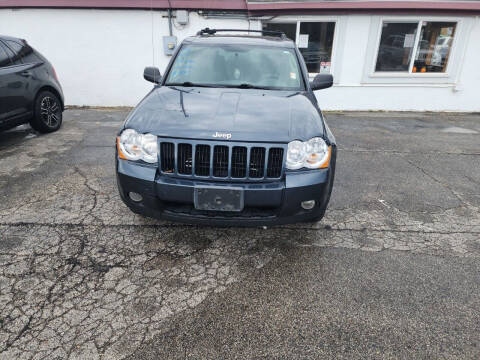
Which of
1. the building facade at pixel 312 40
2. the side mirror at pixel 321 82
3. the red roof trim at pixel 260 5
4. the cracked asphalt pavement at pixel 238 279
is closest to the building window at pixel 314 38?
the building facade at pixel 312 40

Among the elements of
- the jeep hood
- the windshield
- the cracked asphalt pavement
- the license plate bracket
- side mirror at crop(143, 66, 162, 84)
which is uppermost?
the windshield

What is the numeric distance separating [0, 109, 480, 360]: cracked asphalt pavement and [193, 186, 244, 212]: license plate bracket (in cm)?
52

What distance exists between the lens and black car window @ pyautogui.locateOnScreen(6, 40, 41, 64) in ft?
18.2

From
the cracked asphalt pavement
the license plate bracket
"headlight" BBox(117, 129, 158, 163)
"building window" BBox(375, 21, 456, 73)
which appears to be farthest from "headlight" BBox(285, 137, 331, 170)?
"building window" BBox(375, 21, 456, 73)

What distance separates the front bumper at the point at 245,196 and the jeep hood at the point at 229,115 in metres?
0.32

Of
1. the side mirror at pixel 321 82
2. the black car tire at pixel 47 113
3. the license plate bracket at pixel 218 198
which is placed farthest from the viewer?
the black car tire at pixel 47 113

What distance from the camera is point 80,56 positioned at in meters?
9.16

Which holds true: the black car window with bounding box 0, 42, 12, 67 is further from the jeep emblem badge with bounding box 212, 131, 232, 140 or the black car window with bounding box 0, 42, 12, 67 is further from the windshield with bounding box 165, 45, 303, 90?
the jeep emblem badge with bounding box 212, 131, 232, 140

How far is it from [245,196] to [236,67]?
73.6 inches

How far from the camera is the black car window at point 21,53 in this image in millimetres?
5543

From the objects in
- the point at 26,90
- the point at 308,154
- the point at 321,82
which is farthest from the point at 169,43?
the point at 308,154

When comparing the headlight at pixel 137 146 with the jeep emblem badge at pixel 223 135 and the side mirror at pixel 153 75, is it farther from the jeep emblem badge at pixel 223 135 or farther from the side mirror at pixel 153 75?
the side mirror at pixel 153 75

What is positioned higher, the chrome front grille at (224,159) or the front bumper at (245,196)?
the chrome front grille at (224,159)

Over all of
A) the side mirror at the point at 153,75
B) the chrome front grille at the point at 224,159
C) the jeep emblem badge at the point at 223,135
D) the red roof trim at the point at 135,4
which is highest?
the red roof trim at the point at 135,4
